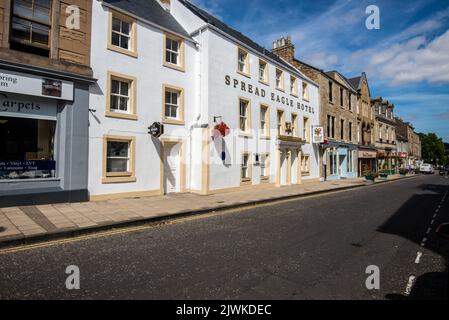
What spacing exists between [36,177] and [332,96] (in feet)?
82.7

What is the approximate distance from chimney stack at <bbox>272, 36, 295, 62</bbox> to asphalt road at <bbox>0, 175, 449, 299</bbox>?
2092 cm

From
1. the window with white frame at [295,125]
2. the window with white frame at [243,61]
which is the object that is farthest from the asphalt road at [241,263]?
the window with white frame at [295,125]

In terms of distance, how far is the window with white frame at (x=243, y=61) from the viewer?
659 inches

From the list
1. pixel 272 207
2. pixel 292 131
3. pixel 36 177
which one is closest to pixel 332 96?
pixel 292 131

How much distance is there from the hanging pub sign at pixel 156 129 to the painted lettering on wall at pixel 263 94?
5.14 meters

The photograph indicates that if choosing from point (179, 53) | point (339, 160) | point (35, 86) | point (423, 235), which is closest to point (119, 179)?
point (35, 86)

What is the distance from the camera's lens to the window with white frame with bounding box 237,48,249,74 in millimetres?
16734

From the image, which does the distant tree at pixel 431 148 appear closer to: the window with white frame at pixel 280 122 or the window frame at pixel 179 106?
the window with white frame at pixel 280 122

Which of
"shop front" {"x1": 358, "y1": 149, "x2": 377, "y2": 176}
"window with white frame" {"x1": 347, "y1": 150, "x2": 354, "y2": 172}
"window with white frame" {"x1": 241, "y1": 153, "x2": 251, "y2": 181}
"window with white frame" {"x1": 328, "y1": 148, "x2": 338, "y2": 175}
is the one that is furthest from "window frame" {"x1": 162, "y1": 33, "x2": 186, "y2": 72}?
"shop front" {"x1": 358, "y1": 149, "x2": 377, "y2": 176}

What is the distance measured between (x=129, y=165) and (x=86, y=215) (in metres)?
3.93

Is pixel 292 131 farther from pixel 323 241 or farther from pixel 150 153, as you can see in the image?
pixel 323 241

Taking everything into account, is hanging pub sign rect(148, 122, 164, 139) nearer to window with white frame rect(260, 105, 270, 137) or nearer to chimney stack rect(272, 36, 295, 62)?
window with white frame rect(260, 105, 270, 137)

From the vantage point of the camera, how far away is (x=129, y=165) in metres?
11.8
